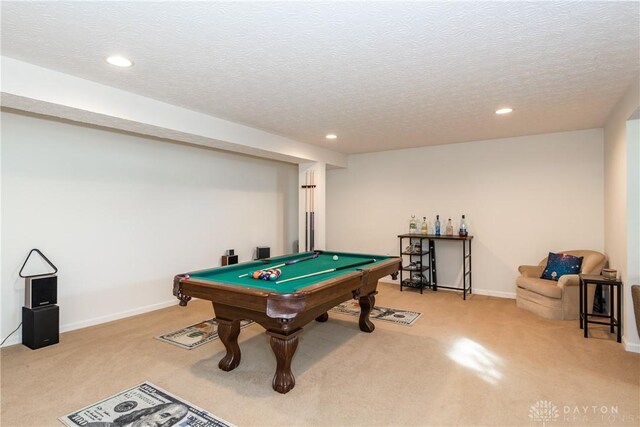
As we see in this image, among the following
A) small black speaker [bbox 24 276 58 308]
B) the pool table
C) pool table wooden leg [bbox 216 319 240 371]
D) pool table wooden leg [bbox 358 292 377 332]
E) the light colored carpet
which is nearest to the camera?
the light colored carpet

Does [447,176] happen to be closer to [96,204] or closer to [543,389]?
[543,389]

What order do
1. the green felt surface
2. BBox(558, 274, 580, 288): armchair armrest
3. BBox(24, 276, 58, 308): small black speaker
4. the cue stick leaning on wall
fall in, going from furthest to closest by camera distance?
the cue stick leaning on wall → BBox(558, 274, 580, 288): armchair armrest → BBox(24, 276, 58, 308): small black speaker → the green felt surface

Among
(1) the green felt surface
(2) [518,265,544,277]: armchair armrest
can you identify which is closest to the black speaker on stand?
(1) the green felt surface

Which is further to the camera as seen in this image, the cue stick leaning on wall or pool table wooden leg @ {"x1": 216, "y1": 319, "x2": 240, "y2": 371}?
the cue stick leaning on wall

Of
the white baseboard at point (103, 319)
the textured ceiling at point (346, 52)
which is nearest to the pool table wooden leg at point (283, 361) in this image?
the textured ceiling at point (346, 52)

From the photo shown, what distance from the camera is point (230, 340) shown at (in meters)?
2.85

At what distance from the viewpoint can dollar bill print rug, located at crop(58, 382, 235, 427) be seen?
6.91ft

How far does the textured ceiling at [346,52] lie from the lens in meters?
1.85

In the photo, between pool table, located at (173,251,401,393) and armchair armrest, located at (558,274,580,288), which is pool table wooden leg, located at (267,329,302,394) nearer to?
pool table, located at (173,251,401,393)

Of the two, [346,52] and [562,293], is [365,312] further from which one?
[346,52]

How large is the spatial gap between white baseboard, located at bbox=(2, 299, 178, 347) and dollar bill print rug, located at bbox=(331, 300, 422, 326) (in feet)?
7.58

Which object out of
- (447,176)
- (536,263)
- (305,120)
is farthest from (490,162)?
(305,120)

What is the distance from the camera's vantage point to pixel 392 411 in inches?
88.0

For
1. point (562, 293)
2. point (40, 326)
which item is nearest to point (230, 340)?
point (40, 326)
